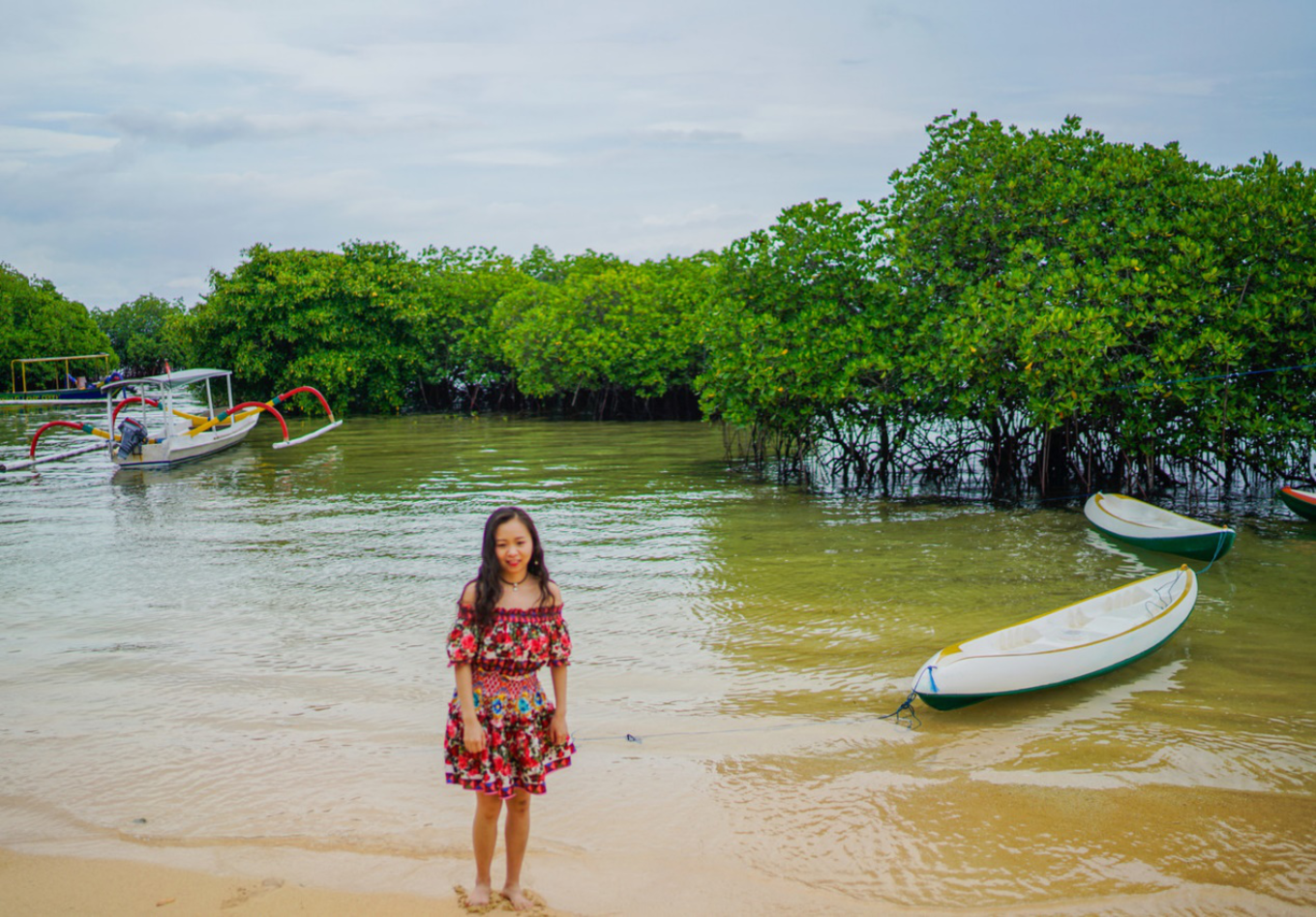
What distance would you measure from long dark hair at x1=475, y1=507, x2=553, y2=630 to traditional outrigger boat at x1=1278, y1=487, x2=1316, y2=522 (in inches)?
491

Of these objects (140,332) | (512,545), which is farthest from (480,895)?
(140,332)

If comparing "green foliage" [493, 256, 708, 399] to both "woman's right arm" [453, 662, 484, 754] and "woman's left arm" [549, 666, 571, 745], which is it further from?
"woman's right arm" [453, 662, 484, 754]

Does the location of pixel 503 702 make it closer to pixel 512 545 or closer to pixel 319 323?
pixel 512 545

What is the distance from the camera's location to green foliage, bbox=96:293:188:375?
92.3 metres

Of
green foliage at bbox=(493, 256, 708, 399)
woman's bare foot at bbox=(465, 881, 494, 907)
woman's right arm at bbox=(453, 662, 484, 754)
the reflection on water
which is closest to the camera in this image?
woman's right arm at bbox=(453, 662, 484, 754)

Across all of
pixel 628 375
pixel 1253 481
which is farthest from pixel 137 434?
pixel 1253 481

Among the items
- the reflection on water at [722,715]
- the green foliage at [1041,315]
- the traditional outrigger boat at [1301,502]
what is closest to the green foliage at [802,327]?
the green foliage at [1041,315]

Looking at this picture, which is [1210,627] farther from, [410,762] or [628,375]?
[628,375]

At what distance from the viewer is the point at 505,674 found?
3.93 meters

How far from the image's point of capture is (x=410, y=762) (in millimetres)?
5938

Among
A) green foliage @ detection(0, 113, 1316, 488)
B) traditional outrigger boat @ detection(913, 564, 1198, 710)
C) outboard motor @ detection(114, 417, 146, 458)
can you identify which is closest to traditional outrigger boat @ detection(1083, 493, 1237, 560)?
green foliage @ detection(0, 113, 1316, 488)

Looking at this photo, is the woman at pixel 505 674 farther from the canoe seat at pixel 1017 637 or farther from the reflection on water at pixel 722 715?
the canoe seat at pixel 1017 637

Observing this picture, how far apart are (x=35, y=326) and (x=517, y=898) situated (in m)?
67.9

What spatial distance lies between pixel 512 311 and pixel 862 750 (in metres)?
34.7
